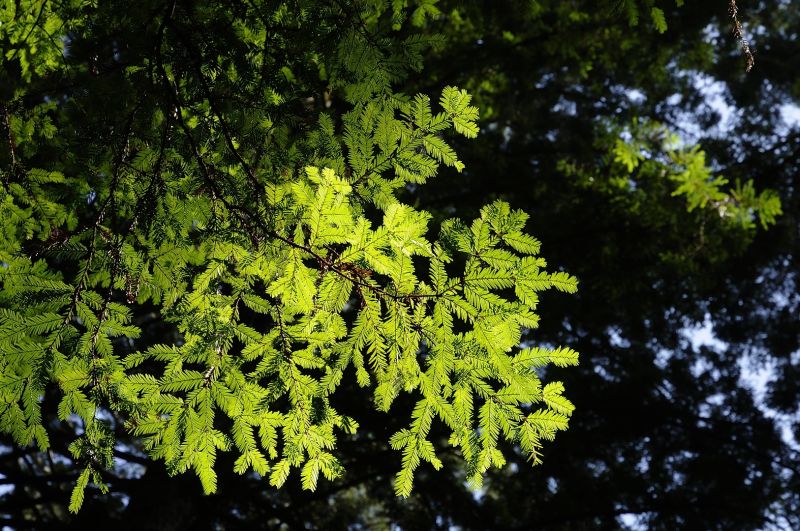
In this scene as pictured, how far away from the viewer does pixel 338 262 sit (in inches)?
78.8

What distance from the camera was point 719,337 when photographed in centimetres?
801

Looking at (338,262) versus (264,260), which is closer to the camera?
(338,262)

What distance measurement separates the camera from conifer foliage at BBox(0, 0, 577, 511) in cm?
210

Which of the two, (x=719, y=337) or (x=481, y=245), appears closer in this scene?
(x=481, y=245)

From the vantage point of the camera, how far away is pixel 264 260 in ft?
7.19

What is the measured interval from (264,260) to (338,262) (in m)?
0.39

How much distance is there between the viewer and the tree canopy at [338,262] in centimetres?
218

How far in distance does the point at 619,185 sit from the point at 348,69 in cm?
495

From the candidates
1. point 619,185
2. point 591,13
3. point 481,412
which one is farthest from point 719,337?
point 481,412

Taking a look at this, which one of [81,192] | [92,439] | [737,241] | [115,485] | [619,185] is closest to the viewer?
[92,439]

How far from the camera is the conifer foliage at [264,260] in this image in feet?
6.89

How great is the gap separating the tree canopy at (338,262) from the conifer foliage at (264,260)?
0.01 metres

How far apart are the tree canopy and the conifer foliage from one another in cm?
1

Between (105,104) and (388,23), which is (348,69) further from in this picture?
(105,104)
